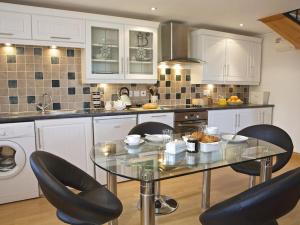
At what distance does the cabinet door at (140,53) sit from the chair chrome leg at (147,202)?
7.36ft

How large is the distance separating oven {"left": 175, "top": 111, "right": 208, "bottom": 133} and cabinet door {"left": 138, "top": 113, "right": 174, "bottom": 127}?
4.0 inches

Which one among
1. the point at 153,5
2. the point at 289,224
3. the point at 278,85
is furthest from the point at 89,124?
the point at 278,85

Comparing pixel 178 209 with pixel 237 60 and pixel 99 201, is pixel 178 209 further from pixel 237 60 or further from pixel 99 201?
pixel 237 60

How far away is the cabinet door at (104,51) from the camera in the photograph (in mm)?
3216

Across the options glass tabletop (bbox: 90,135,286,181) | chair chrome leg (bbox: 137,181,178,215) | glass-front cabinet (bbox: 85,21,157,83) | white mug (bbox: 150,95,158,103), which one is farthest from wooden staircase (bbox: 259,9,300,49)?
chair chrome leg (bbox: 137,181,178,215)

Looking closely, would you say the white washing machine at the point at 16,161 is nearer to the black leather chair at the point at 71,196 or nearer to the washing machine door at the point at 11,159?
the washing machine door at the point at 11,159

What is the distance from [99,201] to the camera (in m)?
1.56

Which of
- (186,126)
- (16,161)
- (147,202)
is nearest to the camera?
(147,202)

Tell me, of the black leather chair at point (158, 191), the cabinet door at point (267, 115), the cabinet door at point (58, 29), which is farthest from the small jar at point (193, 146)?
the cabinet door at point (267, 115)

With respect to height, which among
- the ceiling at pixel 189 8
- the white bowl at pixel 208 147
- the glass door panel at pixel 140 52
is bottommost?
the white bowl at pixel 208 147

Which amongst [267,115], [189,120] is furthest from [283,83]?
[189,120]

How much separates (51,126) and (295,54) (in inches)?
158

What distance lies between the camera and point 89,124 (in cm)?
→ 295

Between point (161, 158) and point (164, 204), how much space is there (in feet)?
3.48
